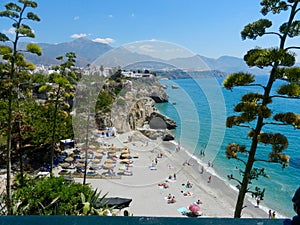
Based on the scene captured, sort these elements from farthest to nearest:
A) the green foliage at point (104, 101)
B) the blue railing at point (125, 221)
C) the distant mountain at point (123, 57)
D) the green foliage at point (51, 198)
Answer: the green foliage at point (104, 101)
the distant mountain at point (123, 57)
the green foliage at point (51, 198)
the blue railing at point (125, 221)

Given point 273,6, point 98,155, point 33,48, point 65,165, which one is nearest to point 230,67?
point 65,165

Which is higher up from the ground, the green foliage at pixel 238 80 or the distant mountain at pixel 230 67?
the distant mountain at pixel 230 67

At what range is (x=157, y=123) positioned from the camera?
15930mm

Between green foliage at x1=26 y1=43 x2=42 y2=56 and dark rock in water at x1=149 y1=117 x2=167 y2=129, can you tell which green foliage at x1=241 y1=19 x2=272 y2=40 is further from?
dark rock in water at x1=149 y1=117 x2=167 y2=129

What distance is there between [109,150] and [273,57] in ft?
44.4

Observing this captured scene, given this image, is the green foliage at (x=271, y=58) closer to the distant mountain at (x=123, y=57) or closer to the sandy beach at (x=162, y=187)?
the distant mountain at (x=123, y=57)

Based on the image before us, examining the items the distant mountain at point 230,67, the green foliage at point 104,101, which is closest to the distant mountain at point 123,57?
the distant mountain at point 230,67

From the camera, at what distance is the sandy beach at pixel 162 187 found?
541 inches

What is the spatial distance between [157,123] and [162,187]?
3721mm

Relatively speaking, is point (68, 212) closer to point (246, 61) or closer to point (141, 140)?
point (246, 61)

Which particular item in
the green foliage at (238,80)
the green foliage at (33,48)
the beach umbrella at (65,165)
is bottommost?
the beach umbrella at (65,165)

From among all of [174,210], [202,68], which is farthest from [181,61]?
[174,210]

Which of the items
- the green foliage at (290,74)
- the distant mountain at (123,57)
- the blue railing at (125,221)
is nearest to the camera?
the blue railing at (125,221)

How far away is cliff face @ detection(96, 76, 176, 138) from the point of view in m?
11.9
